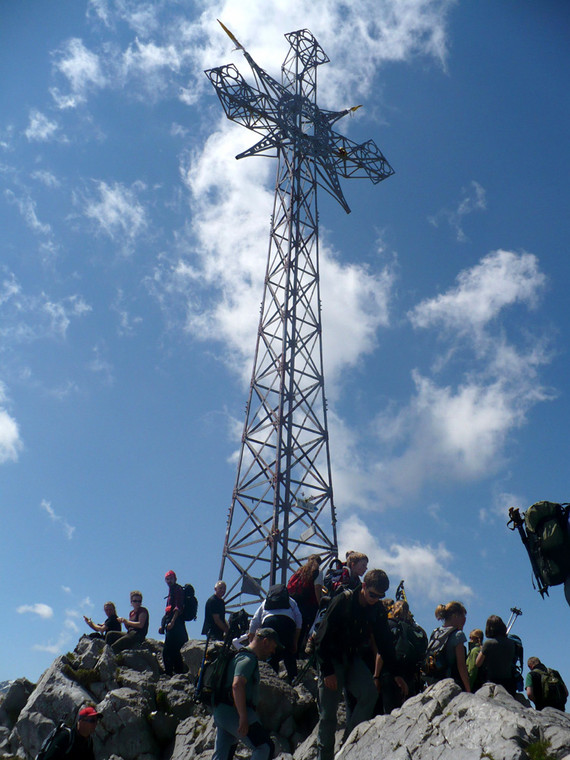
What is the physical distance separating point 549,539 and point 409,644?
7.20 feet

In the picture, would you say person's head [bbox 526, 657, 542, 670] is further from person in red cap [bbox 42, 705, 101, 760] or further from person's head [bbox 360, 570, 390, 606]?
person in red cap [bbox 42, 705, 101, 760]

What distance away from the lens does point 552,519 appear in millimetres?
5023

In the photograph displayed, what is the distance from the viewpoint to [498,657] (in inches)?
259

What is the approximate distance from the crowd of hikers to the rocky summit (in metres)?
0.40

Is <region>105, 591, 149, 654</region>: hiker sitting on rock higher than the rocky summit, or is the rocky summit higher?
<region>105, 591, 149, 654</region>: hiker sitting on rock

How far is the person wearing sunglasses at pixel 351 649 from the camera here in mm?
5863

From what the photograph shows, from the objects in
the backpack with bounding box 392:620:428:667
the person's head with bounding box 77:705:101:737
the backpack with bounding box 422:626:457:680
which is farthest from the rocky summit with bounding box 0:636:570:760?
the person's head with bounding box 77:705:101:737

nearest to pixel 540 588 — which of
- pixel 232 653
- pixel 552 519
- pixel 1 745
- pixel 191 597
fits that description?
pixel 552 519

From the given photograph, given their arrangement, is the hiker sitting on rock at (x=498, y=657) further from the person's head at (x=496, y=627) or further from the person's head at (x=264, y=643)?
the person's head at (x=264, y=643)

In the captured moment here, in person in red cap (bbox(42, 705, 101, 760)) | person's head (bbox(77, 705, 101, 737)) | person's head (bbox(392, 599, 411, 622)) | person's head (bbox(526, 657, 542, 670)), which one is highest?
person's head (bbox(392, 599, 411, 622))

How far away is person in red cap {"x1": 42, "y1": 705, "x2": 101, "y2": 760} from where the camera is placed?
572 cm

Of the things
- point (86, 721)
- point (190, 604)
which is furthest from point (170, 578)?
point (86, 721)

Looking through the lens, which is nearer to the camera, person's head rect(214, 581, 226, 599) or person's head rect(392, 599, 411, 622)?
person's head rect(392, 599, 411, 622)

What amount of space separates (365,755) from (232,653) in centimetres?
153
